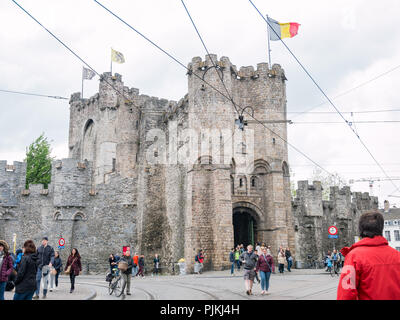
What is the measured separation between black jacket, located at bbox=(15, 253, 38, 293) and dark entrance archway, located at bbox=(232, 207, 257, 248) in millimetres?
17567

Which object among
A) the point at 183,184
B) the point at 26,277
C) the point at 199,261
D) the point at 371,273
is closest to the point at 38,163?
the point at 183,184

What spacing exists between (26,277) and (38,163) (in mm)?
37470

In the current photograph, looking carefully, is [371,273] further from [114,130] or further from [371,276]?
[114,130]

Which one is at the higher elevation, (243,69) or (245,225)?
(243,69)

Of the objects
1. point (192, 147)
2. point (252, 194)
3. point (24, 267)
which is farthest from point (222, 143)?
point (24, 267)

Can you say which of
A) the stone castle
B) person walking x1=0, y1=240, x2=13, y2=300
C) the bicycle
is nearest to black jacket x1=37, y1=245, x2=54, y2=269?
person walking x1=0, y1=240, x2=13, y2=300

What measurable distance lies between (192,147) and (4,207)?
51.4 feet

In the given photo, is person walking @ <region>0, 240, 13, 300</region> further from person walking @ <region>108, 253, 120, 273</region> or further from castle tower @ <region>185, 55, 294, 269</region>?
castle tower @ <region>185, 55, 294, 269</region>

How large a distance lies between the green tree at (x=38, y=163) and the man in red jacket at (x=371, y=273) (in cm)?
4047

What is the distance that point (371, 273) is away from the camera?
2846mm

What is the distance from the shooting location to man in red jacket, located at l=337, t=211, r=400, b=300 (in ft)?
9.27

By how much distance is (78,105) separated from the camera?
1437 inches

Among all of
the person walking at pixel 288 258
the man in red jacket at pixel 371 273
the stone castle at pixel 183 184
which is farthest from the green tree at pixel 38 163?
the man in red jacket at pixel 371 273
